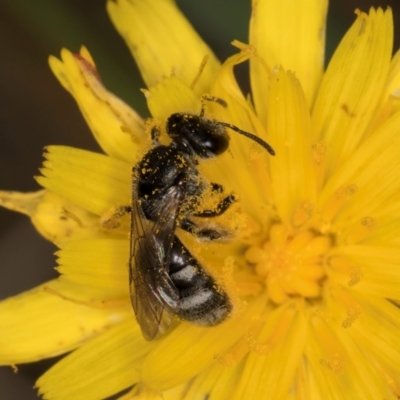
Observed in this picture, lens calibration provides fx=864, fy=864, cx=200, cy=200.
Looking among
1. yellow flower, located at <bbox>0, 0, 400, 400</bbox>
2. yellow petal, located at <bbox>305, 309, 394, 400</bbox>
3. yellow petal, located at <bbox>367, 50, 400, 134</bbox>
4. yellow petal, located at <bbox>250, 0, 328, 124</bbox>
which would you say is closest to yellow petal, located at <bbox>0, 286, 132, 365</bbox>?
yellow flower, located at <bbox>0, 0, 400, 400</bbox>

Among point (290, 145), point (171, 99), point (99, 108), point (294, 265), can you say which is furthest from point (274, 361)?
point (99, 108)

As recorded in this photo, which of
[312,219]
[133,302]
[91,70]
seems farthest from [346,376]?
[91,70]

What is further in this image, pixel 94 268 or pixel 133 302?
pixel 94 268

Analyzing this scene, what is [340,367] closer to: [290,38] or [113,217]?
[113,217]

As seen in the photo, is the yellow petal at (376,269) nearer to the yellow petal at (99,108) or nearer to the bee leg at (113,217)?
the bee leg at (113,217)

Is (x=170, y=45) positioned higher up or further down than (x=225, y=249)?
higher up

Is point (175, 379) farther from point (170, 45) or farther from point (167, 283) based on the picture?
point (170, 45)
